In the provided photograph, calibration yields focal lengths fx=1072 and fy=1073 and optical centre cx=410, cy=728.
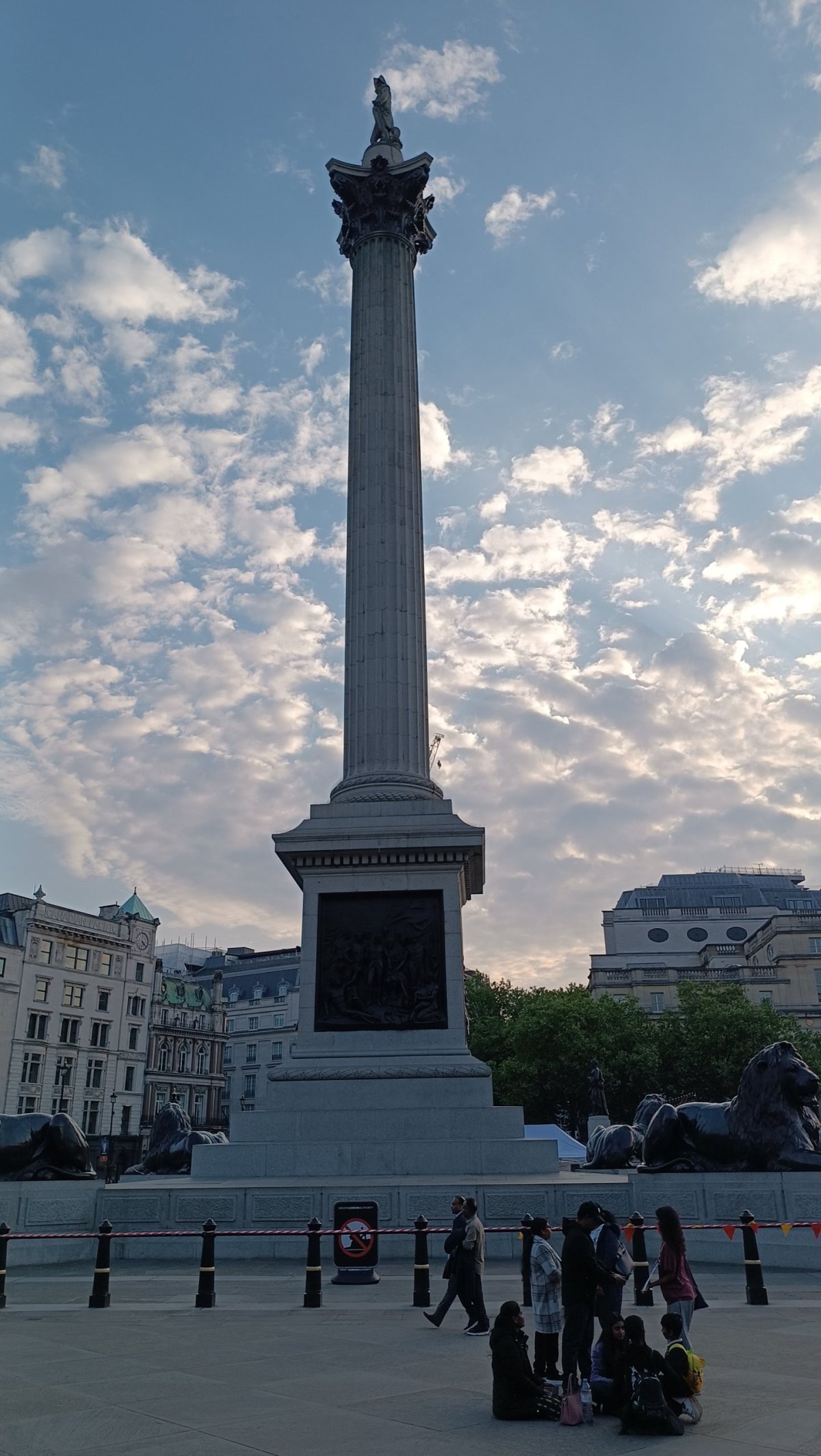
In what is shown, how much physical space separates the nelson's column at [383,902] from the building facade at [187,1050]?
217 feet

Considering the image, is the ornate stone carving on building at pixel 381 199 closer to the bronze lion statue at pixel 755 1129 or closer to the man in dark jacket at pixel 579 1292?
the bronze lion statue at pixel 755 1129

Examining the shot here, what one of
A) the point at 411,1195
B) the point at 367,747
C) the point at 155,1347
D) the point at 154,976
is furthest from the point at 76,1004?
the point at 155,1347

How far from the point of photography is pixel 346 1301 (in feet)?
49.3

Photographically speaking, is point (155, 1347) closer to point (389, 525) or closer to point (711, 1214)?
point (711, 1214)

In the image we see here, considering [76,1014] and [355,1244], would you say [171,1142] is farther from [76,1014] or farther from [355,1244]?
[76,1014]

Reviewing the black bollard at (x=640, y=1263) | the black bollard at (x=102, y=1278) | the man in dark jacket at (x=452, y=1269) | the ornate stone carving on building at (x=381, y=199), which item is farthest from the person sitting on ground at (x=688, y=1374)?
the ornate stone carving on building at (x=381, y=199)

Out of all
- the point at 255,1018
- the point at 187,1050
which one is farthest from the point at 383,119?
the point at 255,1018

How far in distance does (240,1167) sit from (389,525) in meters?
19.2

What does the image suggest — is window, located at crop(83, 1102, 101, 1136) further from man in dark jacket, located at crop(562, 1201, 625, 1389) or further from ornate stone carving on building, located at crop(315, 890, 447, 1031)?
man in dark jacket, located at crop(562, 1201, 625, 1389)

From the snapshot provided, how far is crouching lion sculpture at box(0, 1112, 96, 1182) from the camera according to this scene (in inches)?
835

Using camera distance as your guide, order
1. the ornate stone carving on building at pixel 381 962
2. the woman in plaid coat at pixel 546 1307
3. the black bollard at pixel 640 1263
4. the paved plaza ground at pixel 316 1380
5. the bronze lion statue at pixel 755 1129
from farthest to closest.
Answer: the ornate stone carving on building at pixel 381 962, the bronze lion statue at pixel 755 1129, the black bollard at pixel 640 1263, the woman in plaid coat at pixel 546 1307, the paved plaza ground at pixel 316 1380

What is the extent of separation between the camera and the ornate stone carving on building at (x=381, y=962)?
26812 mm

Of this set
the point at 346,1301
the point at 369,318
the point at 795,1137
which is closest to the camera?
the point at 346,1301

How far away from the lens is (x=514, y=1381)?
28.8ft
